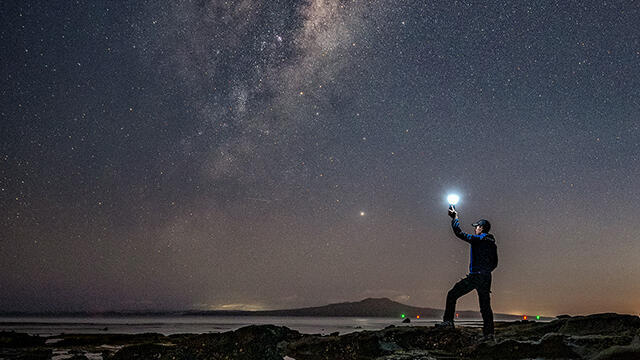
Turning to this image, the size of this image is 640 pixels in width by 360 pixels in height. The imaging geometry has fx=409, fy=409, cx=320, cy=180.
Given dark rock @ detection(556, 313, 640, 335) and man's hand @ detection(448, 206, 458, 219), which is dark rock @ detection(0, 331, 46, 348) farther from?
dark rock @ detection(556, 313, 640, 335)

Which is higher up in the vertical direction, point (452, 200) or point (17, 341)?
point (452, 200)

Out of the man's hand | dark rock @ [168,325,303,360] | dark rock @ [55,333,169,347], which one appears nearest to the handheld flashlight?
the man's hand

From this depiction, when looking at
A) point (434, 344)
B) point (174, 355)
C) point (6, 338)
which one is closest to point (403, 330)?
point (434, 344)

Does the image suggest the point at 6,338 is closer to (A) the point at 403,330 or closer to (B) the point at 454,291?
(A) the point at 403,330

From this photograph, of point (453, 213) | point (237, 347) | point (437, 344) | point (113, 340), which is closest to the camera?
point (453, 213)

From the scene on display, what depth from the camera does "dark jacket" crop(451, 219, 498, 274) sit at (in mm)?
9086

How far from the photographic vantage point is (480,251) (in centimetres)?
913

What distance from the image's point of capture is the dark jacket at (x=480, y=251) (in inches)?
358

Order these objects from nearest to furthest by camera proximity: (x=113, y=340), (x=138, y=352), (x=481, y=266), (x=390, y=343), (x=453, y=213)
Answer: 1. (x=481, y=266)
2. (x=453, y=213)
3. (x=390, y=343)
4. (x=138, y=352)
5. (x=113, y=340)

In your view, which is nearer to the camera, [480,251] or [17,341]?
[480,251]

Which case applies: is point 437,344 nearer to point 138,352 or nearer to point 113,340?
point 138,352

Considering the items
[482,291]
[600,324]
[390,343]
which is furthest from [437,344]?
[600,324]

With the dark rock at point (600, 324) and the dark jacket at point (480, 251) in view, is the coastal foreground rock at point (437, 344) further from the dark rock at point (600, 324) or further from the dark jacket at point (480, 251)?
the dark jacket at point (480, 251)

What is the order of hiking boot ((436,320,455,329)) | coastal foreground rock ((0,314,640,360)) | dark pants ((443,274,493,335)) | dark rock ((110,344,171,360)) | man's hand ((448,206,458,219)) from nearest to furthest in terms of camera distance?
coastal foreground rock ((0,314,640,360)) < dark pants ((443,274,493,335)) < man's hand ((448,206,458,219)) < hiking boot ((436,320,455,329)) < dark rock ((110,344,171,360))
